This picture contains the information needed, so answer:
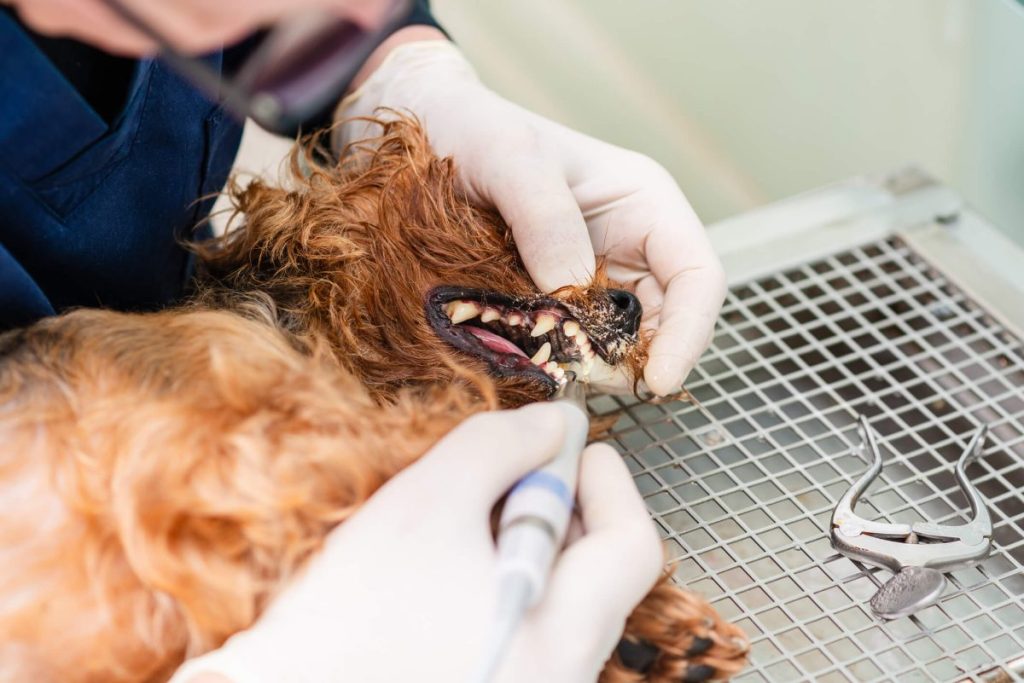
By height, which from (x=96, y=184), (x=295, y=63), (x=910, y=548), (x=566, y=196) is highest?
(x=295, y=63)

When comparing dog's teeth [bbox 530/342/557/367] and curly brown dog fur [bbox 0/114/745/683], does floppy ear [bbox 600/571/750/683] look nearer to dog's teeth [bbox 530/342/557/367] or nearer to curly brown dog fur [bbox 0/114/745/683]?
curly brown dog fur [bbox 0/114/745/683]

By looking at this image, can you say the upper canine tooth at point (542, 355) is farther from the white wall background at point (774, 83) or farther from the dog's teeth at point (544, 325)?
the white wall background at point (774, 83)

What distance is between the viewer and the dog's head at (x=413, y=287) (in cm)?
118

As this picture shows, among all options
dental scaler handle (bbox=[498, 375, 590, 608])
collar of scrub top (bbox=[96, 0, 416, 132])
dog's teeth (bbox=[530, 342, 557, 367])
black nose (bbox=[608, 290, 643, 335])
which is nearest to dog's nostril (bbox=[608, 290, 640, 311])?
black nose (bbox=[608, 290, 643, 335])

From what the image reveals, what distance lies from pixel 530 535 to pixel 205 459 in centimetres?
29

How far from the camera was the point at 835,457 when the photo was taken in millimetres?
1315

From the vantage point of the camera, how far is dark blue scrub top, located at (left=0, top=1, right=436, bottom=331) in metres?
1.12

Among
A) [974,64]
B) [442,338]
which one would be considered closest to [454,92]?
[442,338]

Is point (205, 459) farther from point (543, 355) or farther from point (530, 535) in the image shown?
point (543, 355)

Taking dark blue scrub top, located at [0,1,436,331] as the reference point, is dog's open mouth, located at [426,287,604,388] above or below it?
below

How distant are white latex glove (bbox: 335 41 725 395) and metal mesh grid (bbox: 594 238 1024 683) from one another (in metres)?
0.12

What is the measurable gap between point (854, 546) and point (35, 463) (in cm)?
85

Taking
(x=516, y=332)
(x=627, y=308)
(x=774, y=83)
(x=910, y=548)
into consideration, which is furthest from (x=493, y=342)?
(x=774, y=83)

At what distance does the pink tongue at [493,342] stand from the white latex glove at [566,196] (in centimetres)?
8
